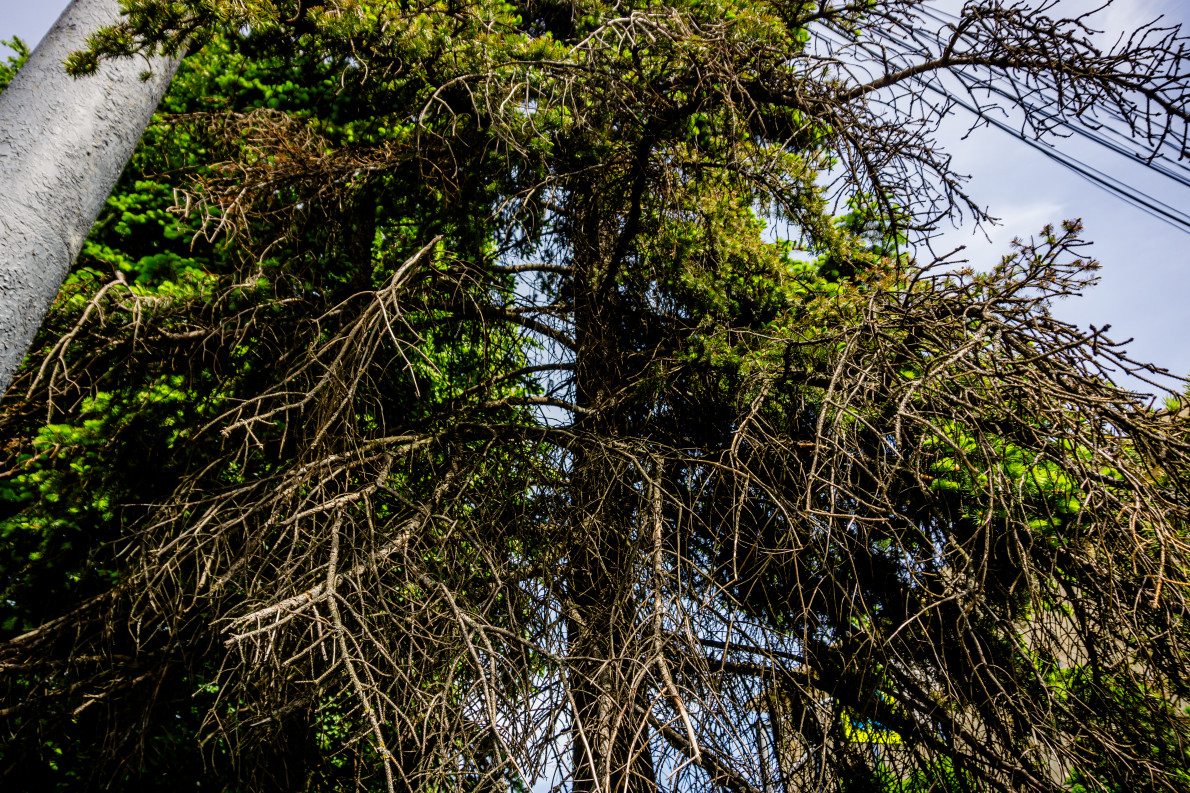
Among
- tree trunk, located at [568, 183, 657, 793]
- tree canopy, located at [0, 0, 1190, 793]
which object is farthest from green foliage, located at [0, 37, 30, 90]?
tree trunk, located at [568, 183, 657, 793]

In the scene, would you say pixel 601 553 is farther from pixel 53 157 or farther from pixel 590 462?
pixel 53 157

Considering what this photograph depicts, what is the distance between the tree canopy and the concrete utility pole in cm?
17

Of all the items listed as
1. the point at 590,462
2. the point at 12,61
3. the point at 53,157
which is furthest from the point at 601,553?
the point at 12,61

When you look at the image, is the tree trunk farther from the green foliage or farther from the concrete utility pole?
the green foliage

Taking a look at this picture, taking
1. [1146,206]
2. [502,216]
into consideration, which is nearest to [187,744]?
[502,216]

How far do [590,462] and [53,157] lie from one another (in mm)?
2747

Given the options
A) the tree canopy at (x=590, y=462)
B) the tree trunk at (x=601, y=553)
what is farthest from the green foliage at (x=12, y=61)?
the tree trunk at (x=601, y=553)

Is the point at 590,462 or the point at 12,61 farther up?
the point at 12,61

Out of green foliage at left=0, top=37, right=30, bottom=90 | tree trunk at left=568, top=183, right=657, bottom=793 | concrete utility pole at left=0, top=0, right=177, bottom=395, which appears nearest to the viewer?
tree trunk at left=568, top=183, right=657, bottom=793

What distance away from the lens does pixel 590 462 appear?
3645 mm

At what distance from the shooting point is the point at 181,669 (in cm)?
381

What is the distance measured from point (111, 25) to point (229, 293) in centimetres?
156

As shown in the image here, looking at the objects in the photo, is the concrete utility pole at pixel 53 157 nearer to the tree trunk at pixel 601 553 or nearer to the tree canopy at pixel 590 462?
the tree canopy at pixel 590 462

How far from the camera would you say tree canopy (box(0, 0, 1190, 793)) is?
8.73 feet
